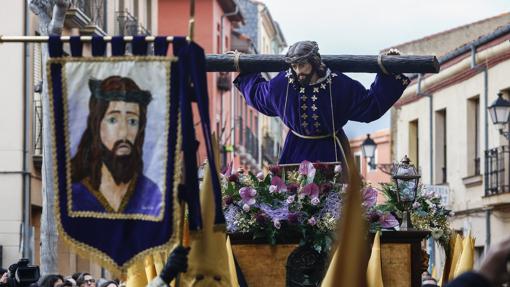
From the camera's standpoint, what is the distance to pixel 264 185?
9.91 m

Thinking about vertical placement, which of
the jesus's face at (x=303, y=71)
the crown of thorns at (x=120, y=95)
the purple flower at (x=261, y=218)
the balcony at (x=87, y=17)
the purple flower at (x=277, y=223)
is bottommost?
the purple flower at (x=277, y=223)

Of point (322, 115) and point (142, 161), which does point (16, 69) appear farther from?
point (142, 161)

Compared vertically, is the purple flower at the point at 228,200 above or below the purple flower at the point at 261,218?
above

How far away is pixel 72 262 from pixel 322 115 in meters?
20.0

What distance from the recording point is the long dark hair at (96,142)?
747cm

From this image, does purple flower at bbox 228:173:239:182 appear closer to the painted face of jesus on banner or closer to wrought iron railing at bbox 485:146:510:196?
the painted face of jesus on banner

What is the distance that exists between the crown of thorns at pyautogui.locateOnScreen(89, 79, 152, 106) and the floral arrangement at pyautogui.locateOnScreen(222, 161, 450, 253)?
229 cm

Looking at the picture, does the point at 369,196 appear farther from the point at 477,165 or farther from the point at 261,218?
the point at 477,165

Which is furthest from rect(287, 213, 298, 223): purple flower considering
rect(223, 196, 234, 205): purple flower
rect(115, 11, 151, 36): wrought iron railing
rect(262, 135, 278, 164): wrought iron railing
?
rect(262, 135, 278, 164): wrought iron railing

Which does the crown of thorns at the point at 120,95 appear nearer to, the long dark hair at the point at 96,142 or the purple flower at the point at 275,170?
the long dark hair at the point at 96,142

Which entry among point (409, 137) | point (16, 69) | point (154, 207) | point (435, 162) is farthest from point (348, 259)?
point (409, 137)

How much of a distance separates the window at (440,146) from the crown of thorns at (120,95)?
99.7 feet

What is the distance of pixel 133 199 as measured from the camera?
7457 mm

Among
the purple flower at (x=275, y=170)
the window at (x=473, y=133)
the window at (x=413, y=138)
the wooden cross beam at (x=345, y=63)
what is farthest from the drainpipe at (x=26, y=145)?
the purple flower at (x=275, y=170)
